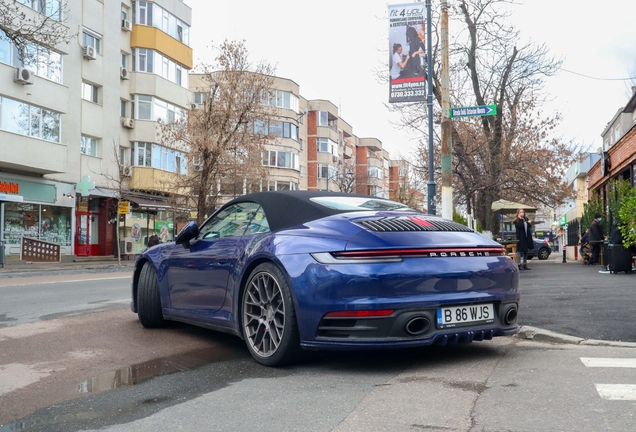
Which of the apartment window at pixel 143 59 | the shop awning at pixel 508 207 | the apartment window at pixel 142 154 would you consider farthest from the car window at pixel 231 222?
the apartment window at pixel 143 59

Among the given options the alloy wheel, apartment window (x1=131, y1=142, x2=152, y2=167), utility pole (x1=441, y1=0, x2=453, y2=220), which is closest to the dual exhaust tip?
the alloy wheel

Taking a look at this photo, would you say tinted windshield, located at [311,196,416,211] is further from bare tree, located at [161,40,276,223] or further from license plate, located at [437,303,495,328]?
bare tree, located at [161,40,276,223]

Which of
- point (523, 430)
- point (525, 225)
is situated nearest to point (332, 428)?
point (523, 430)

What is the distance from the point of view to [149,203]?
38.2 metres

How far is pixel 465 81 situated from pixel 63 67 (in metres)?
18.5

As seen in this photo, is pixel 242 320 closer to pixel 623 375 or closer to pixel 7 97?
pixel 623 375

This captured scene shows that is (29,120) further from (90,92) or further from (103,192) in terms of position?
(103,192)

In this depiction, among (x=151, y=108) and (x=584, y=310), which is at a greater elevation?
(x=151, y=108)

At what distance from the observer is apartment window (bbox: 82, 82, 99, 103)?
34875 mm

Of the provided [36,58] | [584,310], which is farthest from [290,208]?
[36,58]

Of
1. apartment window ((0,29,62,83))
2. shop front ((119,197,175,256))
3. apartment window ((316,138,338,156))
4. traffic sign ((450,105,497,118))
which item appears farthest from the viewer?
apartment window ((316,138,338,156))

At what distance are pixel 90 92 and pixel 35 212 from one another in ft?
25.2

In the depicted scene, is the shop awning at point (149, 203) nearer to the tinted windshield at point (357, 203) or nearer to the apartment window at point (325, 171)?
the tinted windshield at point (357, 203)

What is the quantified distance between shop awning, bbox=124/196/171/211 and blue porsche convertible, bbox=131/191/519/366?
3188 cm
